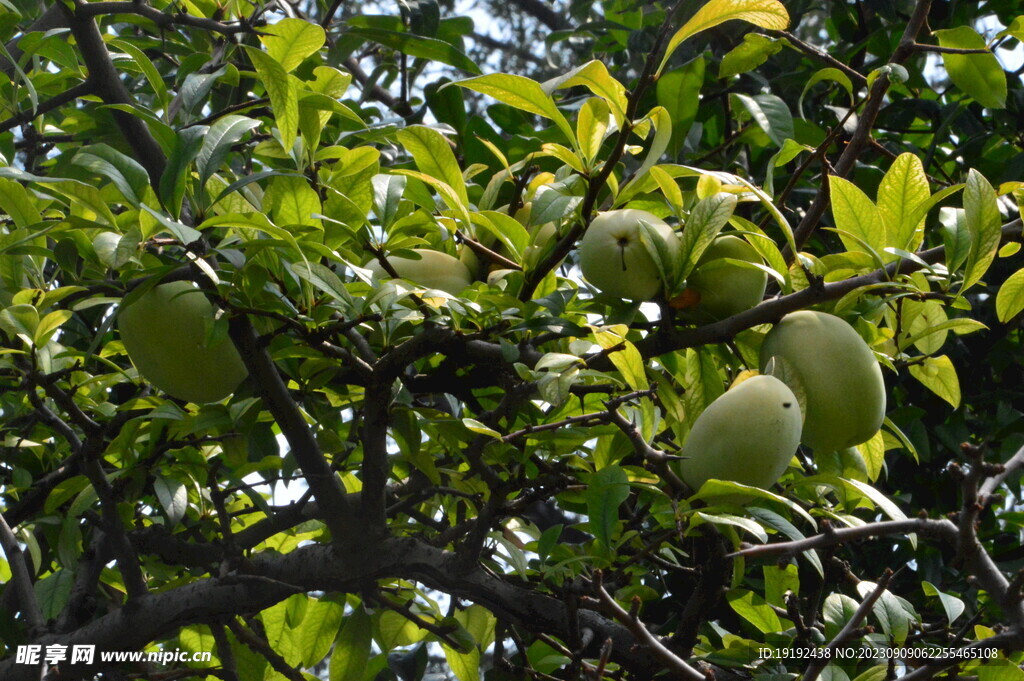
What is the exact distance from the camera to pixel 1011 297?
0.76 metres

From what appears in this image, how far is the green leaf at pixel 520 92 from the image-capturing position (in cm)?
73

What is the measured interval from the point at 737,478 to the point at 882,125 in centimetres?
110

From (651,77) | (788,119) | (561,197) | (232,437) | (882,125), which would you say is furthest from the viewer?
(882,125)

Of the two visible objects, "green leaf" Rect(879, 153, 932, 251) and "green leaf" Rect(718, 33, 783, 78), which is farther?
"green leaf" Rect(718, 33, 783, 78)

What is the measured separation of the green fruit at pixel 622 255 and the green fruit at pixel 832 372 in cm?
12

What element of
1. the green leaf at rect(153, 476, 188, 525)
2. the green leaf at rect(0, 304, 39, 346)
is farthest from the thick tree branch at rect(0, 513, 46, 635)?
the green leaf at rect(0, 304, 39, 346)

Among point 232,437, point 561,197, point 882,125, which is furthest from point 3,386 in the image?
point 882,125

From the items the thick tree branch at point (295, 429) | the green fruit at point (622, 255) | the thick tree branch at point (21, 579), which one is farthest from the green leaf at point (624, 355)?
the thick tree branch at point (21, 579)

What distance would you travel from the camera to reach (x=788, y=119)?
1.00 m

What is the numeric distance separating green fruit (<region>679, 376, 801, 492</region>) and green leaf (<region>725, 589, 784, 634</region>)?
45 centimetres

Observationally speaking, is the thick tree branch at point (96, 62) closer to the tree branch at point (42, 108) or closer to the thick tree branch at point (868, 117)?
the tree branch at point (42, 108)

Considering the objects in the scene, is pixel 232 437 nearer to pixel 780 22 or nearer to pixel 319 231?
pixel 319 231

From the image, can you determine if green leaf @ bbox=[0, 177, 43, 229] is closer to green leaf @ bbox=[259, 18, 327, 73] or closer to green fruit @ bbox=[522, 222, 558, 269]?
green leaf @ bbox=[259, 18, 327, 73]

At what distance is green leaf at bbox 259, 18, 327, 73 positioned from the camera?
939 millimetres
